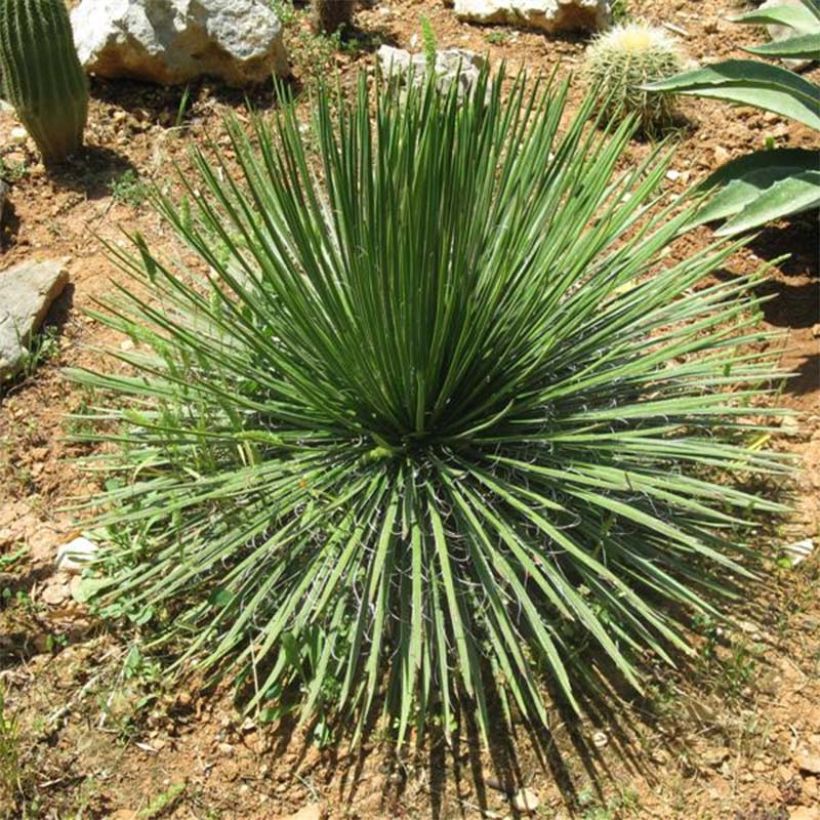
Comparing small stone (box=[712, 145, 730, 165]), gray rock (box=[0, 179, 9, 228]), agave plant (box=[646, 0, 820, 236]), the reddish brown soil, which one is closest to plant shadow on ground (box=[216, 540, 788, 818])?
the reddish brown soil

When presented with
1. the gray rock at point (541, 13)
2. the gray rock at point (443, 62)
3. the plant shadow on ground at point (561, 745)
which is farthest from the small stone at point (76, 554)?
the gray rock at point (541, 13)

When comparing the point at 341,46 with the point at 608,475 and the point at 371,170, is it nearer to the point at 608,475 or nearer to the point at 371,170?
the point at 371,170

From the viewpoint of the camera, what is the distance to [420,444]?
112 inches

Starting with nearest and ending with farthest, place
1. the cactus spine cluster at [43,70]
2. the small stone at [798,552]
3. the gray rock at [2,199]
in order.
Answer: the small stone at [798,552] < the cactus spine cluster at [43,70] < the gray rock at [2,199]

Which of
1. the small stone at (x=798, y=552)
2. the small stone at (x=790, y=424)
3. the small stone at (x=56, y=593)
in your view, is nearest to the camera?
the small stone at (x=56, y=593)

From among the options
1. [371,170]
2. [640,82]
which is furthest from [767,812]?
[640,82]

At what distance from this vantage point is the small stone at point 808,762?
2639 mm

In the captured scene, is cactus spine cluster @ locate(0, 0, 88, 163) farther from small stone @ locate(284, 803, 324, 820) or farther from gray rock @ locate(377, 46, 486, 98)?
small stone @ locate(284, 803, 324, 820)

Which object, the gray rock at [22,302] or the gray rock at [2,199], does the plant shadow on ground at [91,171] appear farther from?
the gray rock at [22,302]

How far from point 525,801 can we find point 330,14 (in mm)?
3624

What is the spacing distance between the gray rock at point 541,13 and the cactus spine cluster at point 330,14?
56cm

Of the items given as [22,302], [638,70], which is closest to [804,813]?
[22,302]

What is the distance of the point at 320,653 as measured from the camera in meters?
2.62

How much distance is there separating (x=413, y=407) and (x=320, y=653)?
0.61m
